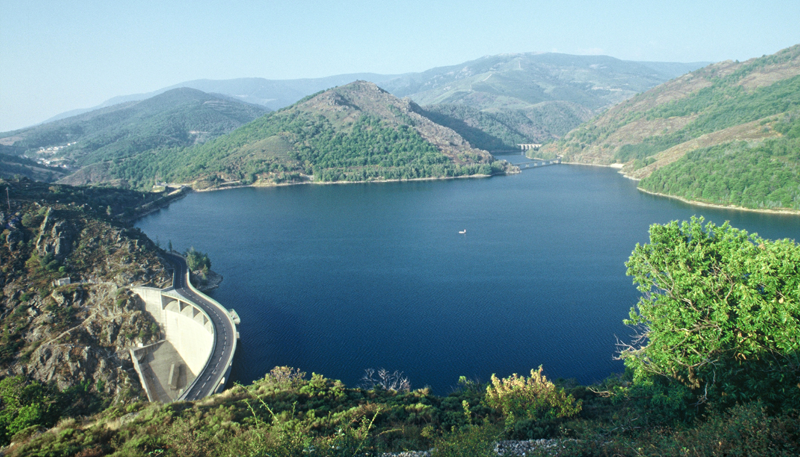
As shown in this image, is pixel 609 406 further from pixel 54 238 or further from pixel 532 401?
pixel 54 238

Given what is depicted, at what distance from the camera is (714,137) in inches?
3691

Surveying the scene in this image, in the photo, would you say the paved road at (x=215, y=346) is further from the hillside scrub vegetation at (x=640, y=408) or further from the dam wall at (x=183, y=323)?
the hillside scrub vegetation at (x=640, y=408)

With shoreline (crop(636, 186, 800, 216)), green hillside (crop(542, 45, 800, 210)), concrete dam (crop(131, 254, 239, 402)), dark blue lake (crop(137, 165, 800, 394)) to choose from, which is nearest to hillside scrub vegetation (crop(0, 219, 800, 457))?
dark blue lake (crop(137, 165, 800, 394))

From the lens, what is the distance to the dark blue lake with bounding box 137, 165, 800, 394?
3088 cm

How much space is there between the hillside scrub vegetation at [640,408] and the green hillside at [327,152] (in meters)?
101

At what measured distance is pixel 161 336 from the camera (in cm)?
3959

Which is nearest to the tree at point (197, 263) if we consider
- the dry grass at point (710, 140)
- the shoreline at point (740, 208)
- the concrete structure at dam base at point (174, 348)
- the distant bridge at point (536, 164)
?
the concrete structure at dam base at point (174, 348)

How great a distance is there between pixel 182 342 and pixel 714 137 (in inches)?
4114

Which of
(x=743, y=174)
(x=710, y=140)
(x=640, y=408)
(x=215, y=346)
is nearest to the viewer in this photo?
(x=640, y=408)

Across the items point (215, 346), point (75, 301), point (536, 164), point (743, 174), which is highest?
point (536, 164)

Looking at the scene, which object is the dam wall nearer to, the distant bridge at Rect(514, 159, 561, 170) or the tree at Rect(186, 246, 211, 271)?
the tree at Rect(186, 246, 211, 271)

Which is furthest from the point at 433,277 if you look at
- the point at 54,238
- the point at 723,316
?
the point at 54,238

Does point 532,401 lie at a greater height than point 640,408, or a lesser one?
lesser

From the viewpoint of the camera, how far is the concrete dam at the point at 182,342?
108 feet
